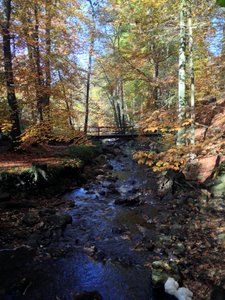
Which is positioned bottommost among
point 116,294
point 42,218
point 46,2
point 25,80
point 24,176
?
point 116,294

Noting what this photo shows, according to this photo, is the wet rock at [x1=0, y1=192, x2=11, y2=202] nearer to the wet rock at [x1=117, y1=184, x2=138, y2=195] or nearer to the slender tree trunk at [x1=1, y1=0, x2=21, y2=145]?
the slender tree trunk at [x1=1, y1=0, x2=21, y2=145]

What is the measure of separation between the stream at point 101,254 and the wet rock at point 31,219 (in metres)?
0.88

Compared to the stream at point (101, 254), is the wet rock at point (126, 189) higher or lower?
higher

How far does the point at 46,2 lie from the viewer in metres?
12.9

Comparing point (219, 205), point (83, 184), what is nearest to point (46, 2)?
point (83, 184)

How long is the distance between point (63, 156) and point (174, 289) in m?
8.49

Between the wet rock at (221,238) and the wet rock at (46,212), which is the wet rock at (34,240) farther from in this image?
the wet rock at (221,238)

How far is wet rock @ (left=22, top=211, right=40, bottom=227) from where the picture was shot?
6.69m

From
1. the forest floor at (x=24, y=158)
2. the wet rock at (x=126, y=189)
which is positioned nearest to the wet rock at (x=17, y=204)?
the forest floor at (x=24, y=158)

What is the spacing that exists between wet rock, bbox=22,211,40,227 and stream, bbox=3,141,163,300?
2.90ft

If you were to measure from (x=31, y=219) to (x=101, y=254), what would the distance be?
2.29 m

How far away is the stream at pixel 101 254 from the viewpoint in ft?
14.9

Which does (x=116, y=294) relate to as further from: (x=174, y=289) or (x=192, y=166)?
(x=192, y=166)

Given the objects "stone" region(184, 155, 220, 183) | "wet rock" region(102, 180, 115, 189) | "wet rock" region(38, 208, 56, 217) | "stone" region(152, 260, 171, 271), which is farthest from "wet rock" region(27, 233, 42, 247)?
"stone" region(184, 155, 220, 183)
